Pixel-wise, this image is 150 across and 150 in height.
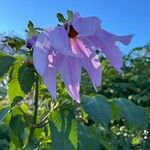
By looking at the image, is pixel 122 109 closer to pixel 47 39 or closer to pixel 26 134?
pixel 26 134

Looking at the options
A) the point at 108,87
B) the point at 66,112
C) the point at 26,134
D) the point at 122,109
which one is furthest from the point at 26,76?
the point at 108,87

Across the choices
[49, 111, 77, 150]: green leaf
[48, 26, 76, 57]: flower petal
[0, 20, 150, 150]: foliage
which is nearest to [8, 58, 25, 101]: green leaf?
[0, 20, 150, 150]: foliage

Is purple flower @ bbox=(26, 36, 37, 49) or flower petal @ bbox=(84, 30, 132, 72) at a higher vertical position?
purple flower @ bbox=(26, 36, 37, 49)

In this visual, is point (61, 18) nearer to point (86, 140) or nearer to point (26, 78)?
point (26, 78)

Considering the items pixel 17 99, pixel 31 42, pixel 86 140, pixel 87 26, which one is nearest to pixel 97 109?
pixel 86 140

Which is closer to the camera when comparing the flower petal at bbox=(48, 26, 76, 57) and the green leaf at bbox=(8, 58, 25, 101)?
the flower petal at bbox=(48, 26, 76, 57)

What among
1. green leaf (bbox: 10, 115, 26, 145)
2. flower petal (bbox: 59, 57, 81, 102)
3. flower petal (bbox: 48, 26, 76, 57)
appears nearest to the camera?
flower petal (bbox: 48, 26, 76, 57)

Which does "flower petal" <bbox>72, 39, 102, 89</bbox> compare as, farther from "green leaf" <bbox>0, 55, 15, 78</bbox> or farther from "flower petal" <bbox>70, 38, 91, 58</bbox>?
"green leaf" <bbox>0, 55, 15, 78</bbox>
